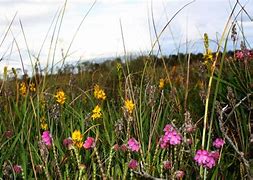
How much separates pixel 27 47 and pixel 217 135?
4.14ft

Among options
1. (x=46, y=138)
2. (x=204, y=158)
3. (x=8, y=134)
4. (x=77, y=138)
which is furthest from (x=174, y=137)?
(x=8, y=134)

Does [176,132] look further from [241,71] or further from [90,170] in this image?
[241,71]

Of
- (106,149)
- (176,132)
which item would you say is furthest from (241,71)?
(176,132)

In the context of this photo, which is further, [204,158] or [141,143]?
[141,143]

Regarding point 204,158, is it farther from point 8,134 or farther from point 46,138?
point 8,134

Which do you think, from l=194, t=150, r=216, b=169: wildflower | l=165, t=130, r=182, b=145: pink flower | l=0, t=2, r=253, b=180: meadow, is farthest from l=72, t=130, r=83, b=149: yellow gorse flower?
l=194, t=150, r=216, b=169: wildflower

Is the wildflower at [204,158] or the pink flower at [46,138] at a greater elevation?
the pink flower at [46,138]

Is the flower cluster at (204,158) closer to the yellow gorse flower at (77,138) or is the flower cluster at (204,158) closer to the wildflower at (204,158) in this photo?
the wildflower at (204,158)

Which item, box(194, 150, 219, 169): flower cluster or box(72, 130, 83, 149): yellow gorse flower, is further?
box(72, 130, 83, 149): yellow gorse flower

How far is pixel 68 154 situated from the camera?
9.71 ft

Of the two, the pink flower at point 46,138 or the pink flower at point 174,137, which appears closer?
the pink flower at point 174,137

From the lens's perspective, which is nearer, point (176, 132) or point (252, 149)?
point (176, 132)

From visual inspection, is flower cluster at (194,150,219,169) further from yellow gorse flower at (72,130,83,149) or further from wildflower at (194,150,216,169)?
yellow gorse flower at (72,130,83,149)

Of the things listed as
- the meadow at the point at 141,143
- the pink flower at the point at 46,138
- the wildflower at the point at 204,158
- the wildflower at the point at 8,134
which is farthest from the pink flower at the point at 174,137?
the wildflower at the point at 8,134
